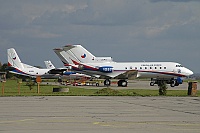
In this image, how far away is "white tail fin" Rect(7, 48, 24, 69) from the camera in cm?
9131

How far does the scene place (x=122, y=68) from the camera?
6875 cm

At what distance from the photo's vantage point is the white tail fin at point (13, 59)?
91312 millimetres

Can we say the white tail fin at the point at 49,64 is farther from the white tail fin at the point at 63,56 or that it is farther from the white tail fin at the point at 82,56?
the white tail fin at the point at 82,56

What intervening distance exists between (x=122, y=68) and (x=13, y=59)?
31.2 meters

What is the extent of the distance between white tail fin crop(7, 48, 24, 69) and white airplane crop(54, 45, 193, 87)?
21054 millimetres

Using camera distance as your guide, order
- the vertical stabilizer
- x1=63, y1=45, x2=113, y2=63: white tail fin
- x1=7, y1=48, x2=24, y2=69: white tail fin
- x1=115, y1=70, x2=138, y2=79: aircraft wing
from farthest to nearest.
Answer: x1=7, y1=48, x2=24, y2=69: white tail fin
the vertical stabilizer
x1=63, y1=45, x2=113, y2=63: white tail fin
x1=115, y1=70, x2=138, y2=79: aircraft wing

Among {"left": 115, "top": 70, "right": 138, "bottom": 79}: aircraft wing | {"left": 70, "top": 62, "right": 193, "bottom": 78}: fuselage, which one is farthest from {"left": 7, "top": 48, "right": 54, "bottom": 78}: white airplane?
{"left": 115, "top": 70, "right": 138, "bottom": 79}: aircraft wing
